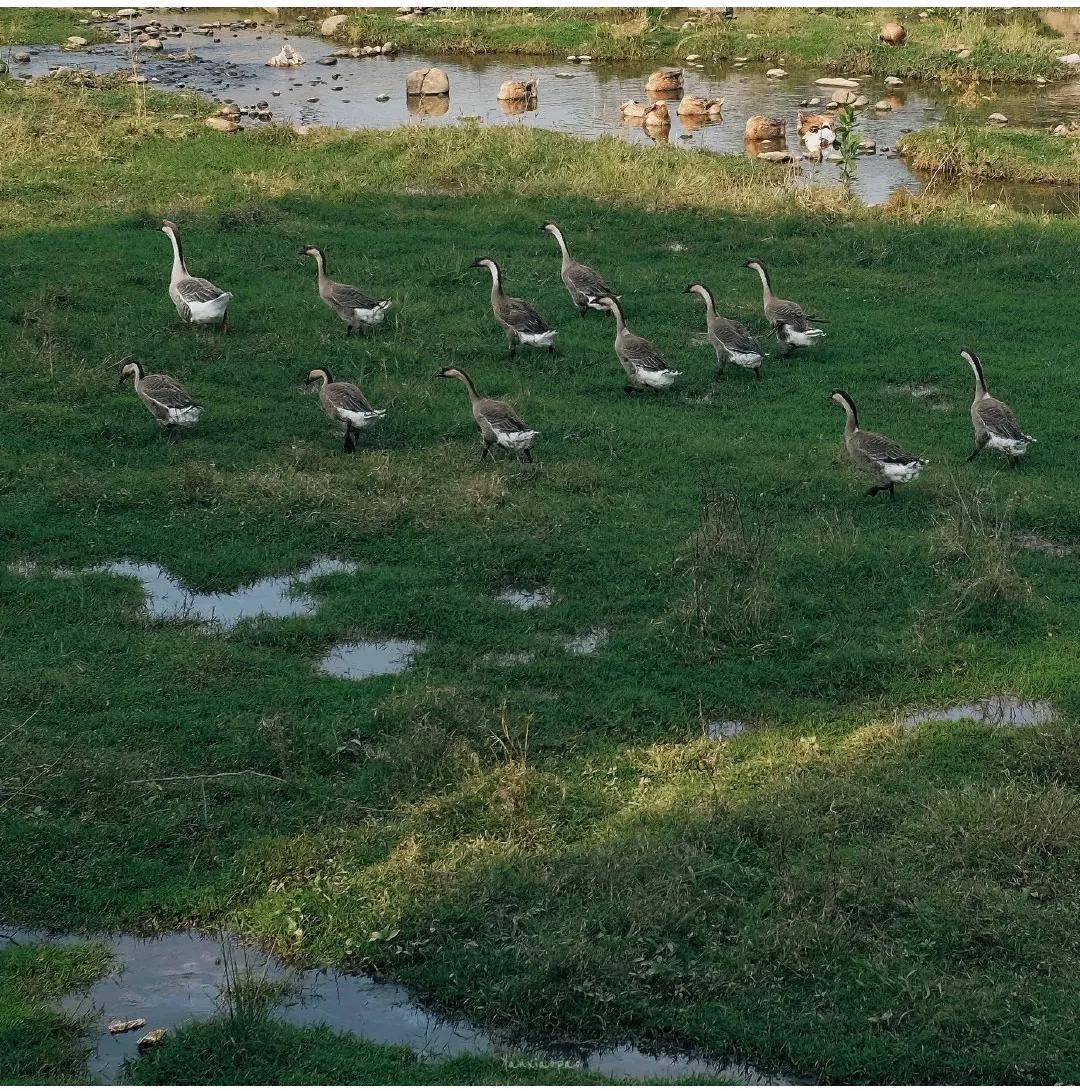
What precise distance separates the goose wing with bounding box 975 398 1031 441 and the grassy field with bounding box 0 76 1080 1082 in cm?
38

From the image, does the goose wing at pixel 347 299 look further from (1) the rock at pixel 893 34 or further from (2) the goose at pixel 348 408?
(1) the rock at pixel 893 34

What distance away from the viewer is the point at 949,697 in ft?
36.2

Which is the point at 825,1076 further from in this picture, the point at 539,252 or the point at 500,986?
the point at 539,252

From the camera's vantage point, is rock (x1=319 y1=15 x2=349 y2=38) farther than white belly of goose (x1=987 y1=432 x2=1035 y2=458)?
Yes

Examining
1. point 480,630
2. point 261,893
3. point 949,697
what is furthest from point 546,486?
point 261,893

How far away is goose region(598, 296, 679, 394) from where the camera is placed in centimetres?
1630

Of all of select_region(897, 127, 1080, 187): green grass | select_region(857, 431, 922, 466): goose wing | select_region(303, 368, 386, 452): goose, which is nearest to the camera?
select_region(857, 431, 922, 466): goose wing

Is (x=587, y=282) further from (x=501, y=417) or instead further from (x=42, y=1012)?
(x=42, y=1012)

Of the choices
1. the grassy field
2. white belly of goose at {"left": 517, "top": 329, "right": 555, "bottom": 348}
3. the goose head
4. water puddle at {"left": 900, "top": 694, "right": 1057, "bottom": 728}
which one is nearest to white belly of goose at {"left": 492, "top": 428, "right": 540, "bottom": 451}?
the grassy field

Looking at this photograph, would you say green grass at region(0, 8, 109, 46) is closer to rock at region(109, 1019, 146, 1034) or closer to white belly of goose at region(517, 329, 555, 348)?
white belly of goose at region(517, 329, 555, 348)

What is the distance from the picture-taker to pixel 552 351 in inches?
693

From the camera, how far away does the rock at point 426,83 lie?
109ft

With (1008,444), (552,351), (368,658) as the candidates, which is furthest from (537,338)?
(368,658)

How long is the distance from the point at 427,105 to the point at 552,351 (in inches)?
668
